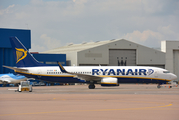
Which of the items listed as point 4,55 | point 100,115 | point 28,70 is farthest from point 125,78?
point 4,55

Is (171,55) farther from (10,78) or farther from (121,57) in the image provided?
(10,78)

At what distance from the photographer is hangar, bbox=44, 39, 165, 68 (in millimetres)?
A: 81438

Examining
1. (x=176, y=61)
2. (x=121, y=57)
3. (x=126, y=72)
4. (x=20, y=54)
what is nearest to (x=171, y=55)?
(x=176, y=61)

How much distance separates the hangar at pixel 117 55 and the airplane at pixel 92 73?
3049cm

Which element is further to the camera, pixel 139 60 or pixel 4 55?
pixel 139 60

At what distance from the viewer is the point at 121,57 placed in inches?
3314

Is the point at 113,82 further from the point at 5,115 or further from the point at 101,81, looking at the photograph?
the point at 5,115

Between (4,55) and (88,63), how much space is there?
80.3 ft

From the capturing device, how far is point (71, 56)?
84.0 m

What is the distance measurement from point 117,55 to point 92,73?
118ft

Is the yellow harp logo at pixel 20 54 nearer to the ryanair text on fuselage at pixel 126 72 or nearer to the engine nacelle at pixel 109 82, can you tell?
the ryanair text on fuselage at pixel 126 72

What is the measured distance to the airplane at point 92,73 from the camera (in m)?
47.7

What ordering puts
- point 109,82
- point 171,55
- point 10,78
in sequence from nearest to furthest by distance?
point 109,82 → point 10,78 → point 171,55

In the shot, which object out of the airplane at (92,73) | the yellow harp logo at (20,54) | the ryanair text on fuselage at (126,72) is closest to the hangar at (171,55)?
the airplane at (92,73)
